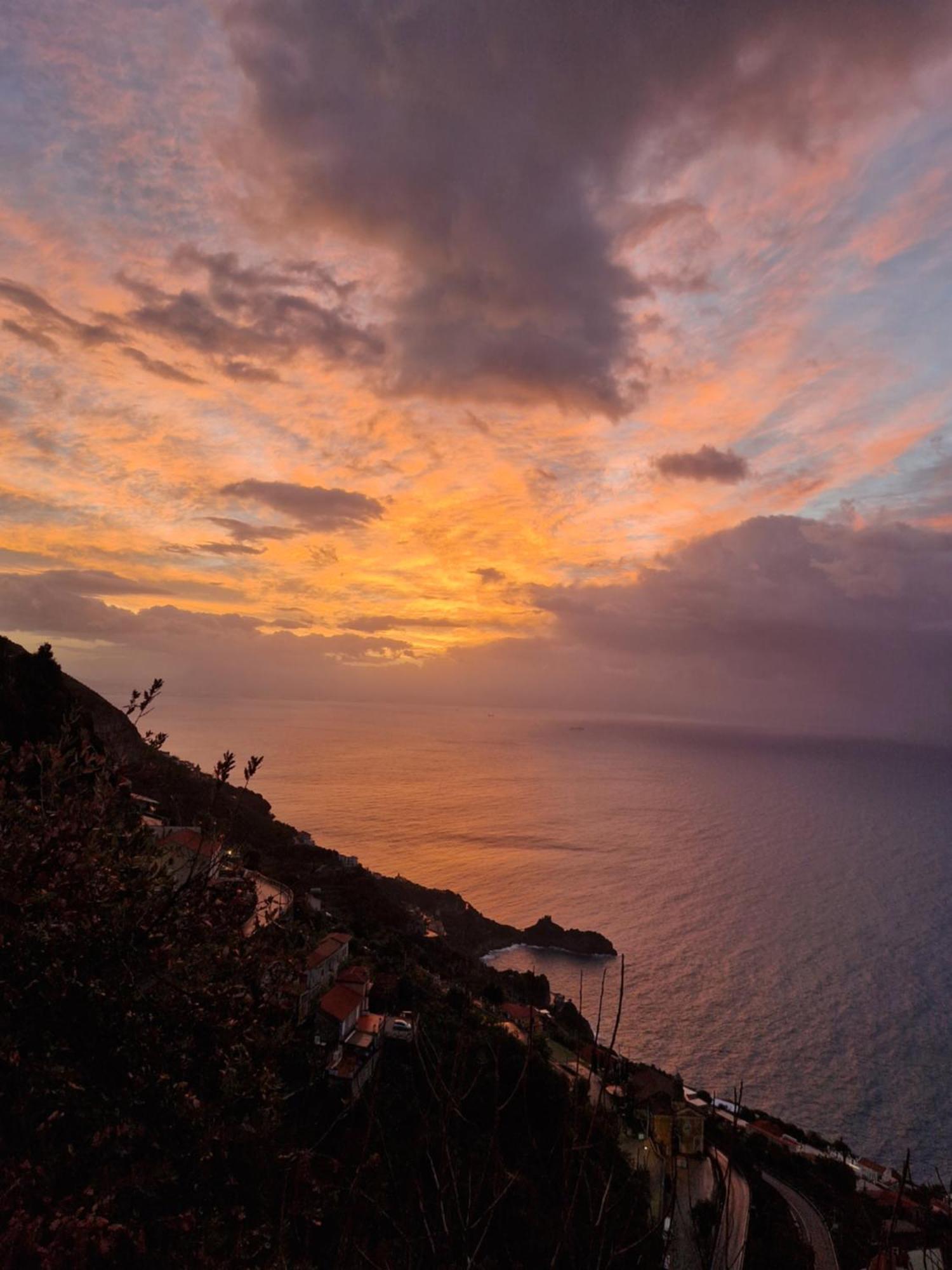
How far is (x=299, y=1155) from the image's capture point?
6250 mm

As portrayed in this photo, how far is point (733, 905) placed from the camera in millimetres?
72250

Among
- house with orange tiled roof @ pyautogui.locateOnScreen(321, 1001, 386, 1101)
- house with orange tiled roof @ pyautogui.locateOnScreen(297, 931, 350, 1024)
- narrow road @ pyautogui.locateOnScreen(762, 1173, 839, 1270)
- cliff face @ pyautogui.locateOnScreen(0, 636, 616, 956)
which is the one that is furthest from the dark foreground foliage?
Result: cliff face @ pyautogui.locateOnScreen(0, 636, 616, 956)

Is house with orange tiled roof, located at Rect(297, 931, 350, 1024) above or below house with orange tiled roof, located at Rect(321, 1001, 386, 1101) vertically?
above

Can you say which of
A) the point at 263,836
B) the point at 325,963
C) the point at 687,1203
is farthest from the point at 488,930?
the point at 687,1203

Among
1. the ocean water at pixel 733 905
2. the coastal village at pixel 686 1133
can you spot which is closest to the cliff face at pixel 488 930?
the ocean water at pixel 733 905

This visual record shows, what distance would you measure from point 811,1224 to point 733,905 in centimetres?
4934

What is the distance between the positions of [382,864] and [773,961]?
4231cm

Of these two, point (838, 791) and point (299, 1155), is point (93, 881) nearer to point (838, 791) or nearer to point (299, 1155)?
point (299, 1155)

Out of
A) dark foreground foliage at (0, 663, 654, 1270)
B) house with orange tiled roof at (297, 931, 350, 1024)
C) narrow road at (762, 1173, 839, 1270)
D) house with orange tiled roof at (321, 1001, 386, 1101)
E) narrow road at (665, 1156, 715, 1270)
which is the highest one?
dark foreground foliage at (0, 663, 654, 1270)

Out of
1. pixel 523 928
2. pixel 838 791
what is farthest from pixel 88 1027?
pixel 838 791

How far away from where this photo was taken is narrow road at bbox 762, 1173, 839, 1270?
2256 cm

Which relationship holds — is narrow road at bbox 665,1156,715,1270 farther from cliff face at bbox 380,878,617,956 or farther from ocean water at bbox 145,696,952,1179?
cliff face at bbox 380,878,617,956

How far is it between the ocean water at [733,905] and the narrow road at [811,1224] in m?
4.11

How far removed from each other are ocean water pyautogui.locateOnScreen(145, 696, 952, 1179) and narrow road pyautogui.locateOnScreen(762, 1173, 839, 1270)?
4111 millimetres
